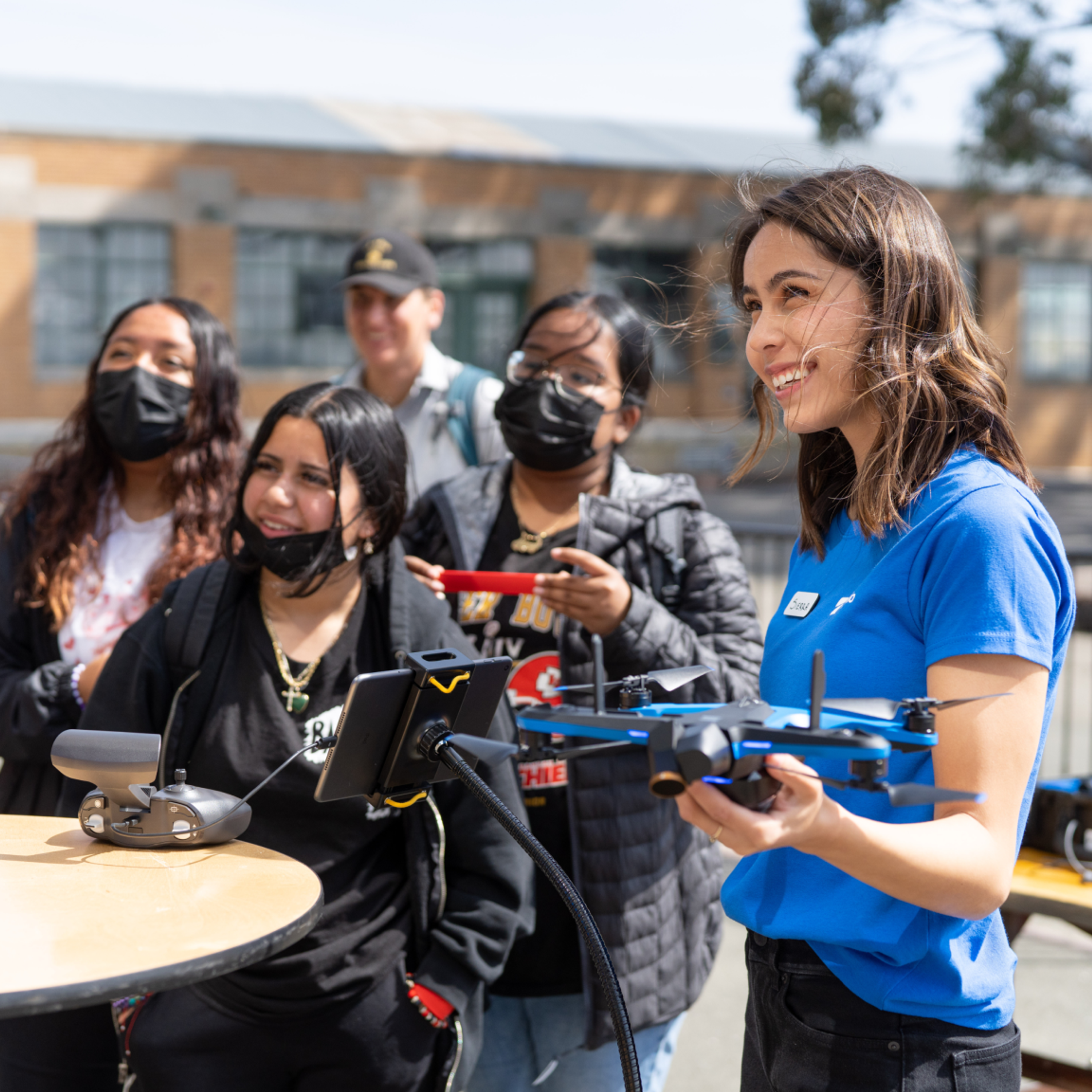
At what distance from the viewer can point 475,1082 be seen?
2818 mm

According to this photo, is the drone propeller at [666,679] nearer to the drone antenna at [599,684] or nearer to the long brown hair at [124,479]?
the drone antenna at [599,684]

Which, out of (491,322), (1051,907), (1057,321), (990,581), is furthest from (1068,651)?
(1057,321)

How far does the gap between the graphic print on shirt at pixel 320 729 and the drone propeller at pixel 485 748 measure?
3.00 feet

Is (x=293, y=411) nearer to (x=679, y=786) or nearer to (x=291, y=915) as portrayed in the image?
(x=291, y=915)

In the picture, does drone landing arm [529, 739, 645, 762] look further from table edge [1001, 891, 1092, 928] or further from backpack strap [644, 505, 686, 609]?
table edge [1001, 891, 1092, 928]

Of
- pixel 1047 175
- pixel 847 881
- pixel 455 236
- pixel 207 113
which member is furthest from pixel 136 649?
pixel 207 113

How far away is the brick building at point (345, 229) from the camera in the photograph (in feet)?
72.5

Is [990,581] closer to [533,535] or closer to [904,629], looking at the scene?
[904,629]

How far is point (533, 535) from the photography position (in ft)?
9.81

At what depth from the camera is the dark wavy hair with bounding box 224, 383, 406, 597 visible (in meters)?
2.49

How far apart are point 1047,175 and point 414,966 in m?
21.0

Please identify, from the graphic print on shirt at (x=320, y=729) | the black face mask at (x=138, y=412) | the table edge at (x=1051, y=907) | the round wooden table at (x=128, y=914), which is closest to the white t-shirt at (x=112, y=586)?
the black face mask at (x=138, y=412)

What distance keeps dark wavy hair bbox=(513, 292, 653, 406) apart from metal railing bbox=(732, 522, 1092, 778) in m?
2.69

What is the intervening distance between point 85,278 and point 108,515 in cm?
2115
